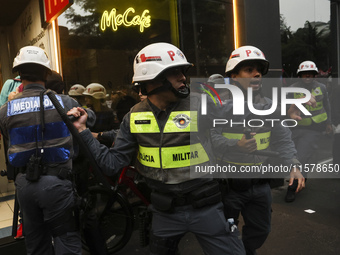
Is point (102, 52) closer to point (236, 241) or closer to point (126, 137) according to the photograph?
point (126, 137)

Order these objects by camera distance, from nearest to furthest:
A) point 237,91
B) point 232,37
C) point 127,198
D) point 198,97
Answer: point 198,97 < point 237,91 < point 127,198 < point 232,37

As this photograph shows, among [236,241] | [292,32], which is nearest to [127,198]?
[236,241]

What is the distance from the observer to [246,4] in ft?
19.1

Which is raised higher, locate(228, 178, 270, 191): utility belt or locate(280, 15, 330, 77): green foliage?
locate(280, 15, 330, 77): green foliage

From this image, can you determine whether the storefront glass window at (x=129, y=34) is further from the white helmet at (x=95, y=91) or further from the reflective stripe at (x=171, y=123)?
the reflective stripe at (x=171, y=123)

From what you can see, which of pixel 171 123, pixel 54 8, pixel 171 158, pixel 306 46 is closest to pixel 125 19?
pixel 54 8

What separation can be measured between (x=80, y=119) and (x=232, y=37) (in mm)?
4649

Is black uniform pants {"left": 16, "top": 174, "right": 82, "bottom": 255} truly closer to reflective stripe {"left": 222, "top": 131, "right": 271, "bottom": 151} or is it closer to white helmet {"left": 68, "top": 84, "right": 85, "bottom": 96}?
reflective stripe {"left": 222, "top": 131, "right": 271, "bottom": 151}

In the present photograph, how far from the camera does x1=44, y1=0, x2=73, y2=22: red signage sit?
13.2 feet

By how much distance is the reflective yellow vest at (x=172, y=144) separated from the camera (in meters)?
2.21

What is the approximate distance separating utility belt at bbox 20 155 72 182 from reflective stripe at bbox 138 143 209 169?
87 cm

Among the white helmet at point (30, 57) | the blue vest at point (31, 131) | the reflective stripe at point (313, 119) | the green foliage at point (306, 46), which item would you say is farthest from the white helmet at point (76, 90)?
the green foliage at point (306, 46)

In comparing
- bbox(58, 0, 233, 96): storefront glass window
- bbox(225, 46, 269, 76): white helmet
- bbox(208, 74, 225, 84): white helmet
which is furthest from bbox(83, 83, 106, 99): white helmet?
bbox(225, 46, 269, 76): white helmet

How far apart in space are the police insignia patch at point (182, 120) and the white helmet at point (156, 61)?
1.05 feet
